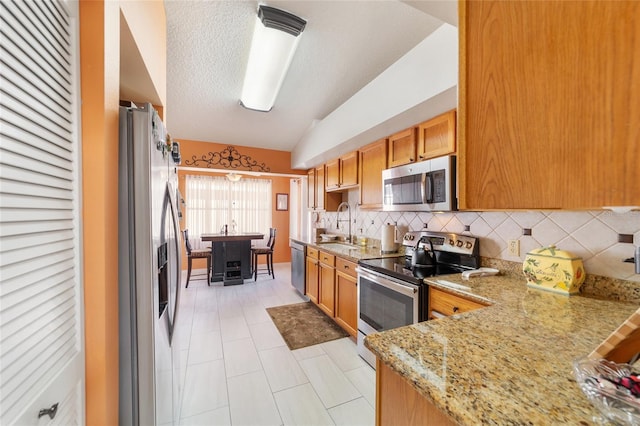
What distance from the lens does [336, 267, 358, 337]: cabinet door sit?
2.56 m

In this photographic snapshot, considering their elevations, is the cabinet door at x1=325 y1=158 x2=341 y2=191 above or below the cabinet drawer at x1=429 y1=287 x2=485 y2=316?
above

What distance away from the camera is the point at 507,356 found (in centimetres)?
74

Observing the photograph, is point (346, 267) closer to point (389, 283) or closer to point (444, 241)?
point (389, 283)

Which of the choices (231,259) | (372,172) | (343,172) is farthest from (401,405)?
(231,259)

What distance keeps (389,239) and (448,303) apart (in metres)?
1.21

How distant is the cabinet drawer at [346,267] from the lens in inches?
102

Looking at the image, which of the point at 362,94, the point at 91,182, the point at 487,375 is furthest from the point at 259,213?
the point at 487,375

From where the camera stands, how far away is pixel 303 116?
143 inches

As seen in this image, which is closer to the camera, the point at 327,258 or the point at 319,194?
the point at 327,258

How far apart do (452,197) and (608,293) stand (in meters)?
0.93

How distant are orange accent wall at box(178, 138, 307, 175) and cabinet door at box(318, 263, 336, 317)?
2238mm

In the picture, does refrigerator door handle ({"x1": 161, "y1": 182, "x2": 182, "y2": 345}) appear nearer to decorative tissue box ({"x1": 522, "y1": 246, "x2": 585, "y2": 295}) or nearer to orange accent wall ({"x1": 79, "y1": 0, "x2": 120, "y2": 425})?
orange accent wall ({"x1": 79, "y1": 0, "x2": 120, "y2": 425})

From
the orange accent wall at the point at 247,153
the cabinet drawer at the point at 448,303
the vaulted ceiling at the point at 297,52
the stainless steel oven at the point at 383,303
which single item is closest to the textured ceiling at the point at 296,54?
the vaulted ceiling at the point at 297,52

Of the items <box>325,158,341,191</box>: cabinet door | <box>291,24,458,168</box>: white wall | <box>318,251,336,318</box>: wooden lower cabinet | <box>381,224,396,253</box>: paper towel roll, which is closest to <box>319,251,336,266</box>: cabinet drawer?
<box>318,251,336,318</box>: wooden lower cabinet
